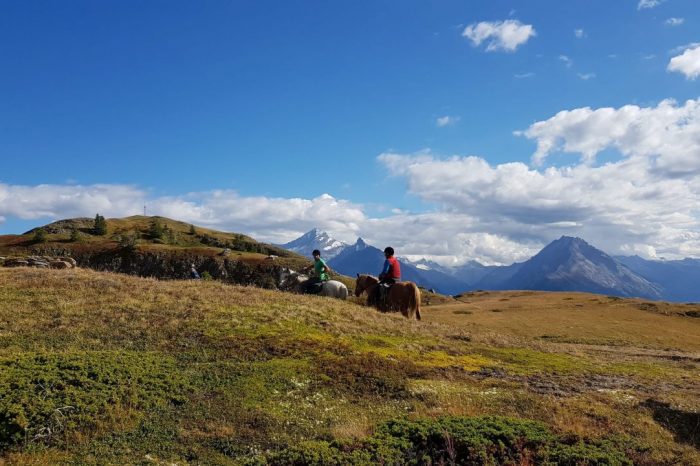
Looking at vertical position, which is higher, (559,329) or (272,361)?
(272,361)

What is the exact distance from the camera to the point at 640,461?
35.6ft

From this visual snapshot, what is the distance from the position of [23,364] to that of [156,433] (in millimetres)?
5260

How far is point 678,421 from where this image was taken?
14664mm

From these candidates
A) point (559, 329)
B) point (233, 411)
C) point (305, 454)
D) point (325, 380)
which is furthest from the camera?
point (559, 329)

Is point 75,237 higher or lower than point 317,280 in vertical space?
higher

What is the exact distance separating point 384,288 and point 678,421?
72.9 ft

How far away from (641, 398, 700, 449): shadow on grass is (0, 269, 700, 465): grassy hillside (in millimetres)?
68

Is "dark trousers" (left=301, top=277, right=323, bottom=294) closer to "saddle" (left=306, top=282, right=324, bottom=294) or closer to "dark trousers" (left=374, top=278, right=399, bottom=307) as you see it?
"saddle" (left=306, top=282, right=324, bottom=294)

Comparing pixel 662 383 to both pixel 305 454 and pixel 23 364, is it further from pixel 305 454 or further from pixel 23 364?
pixel 23 364

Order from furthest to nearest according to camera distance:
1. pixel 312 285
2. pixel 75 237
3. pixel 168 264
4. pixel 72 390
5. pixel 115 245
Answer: pixel 75 237 → pixel 115 245 → pixel 168 264 → pixel 312 285 → pixel 72 390

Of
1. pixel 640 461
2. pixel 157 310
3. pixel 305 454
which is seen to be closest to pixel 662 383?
pixel 640 461

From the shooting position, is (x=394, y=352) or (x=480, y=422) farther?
(x=394, y=352)

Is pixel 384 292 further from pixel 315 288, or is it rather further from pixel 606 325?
pixel 606 325

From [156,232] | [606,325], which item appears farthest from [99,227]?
[606,325]
